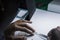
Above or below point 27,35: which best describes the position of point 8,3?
above

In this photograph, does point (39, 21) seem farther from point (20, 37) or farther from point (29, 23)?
point (20, 37)

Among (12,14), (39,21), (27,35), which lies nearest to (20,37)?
(27,35)

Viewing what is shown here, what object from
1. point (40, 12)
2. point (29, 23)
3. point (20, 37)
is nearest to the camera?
point (20, 37)

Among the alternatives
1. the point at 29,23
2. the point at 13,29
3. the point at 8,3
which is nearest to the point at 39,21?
the point at 29,23

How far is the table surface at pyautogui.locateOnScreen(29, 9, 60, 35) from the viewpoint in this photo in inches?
28.9

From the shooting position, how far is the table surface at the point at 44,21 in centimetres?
73

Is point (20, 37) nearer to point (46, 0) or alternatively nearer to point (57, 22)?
point (57, 22)

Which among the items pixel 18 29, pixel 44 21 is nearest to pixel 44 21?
pixel 44 21

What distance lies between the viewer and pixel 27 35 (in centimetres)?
70

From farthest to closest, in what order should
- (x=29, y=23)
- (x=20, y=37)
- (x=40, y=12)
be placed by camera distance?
1. (x=40, y=12)
2. (x=29, y=23)
3. (x=20, y=37)

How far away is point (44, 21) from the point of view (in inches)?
31.1

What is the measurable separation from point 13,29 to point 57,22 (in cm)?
26

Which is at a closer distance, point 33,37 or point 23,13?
point 33,37

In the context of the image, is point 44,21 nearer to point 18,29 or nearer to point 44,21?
point 44,21
